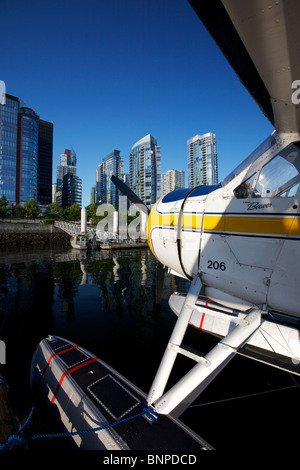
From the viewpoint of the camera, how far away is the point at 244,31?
→ 1.41m

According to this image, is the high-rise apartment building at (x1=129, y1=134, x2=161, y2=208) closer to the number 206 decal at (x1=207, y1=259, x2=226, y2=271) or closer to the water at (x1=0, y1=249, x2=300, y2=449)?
the water at (x1=0, y1=249, x2=300, y2=449)

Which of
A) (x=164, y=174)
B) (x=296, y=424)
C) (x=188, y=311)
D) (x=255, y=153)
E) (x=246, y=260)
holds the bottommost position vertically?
(x=296, y=424)

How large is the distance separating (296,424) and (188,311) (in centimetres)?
315

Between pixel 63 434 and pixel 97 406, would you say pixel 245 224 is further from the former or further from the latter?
pixel 63 434

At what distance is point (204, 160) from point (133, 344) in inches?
6026

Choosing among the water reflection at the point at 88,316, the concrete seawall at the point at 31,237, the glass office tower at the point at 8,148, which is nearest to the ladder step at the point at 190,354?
the water reflection at the point at 88,316

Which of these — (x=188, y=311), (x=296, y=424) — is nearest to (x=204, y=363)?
(x=188, y=311)

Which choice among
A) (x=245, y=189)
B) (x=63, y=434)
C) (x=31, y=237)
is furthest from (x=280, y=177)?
(x=31, y=237)

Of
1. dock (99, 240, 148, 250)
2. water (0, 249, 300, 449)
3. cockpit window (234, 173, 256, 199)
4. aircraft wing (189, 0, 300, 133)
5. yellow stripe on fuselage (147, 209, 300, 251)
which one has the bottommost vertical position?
water (0, 249, 300, 449)

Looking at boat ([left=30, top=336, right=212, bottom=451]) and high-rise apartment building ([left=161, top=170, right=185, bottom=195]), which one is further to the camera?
high-rise apartment building ([left=161, top=170, right=185, bottom=195])

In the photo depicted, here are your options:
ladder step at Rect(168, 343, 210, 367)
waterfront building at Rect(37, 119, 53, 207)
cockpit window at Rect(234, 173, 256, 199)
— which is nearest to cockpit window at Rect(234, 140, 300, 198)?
cockpit window at Rect(234, 173, 256, 199)

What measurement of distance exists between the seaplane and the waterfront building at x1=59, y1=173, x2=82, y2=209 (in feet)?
536

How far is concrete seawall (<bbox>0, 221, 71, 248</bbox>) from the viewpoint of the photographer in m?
39.5

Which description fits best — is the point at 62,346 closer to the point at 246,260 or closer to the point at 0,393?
the point at 0,393
